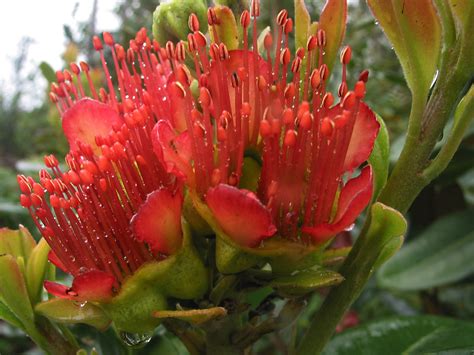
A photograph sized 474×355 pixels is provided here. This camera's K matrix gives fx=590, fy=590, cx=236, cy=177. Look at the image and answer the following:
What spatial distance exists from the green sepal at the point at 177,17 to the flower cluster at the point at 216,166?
0.22 ft

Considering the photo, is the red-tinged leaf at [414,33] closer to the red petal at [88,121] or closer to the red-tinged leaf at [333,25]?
the red-tinged leaf at [333,25]

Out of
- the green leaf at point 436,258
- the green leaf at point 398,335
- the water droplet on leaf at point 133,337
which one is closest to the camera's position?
the water droplet on leaf at point 133,337

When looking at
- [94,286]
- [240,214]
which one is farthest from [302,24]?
[94,286]

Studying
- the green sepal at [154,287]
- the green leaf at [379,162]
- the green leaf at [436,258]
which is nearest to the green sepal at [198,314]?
the green sepal at [154,287]

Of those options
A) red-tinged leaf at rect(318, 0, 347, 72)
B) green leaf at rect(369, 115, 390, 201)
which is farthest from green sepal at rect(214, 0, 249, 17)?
green leaf at rect(369, 115, 390, 201)

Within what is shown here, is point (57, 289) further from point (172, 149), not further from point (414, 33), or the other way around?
point (414, 33)

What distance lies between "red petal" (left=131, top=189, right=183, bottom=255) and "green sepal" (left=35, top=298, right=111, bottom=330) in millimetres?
112

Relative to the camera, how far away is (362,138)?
68 centimetres

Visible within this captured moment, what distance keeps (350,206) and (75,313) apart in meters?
0.34

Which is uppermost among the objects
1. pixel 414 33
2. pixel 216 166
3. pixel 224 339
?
pixel 414 33

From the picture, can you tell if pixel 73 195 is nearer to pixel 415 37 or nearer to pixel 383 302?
pixel 415 37

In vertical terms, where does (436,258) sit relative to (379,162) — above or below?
below

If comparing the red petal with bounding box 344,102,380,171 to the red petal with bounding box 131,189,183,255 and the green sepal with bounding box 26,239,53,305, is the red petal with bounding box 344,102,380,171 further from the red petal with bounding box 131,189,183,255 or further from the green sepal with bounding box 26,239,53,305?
the green sepal with bounding box 26,239,53,305

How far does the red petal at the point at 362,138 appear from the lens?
671 mm
